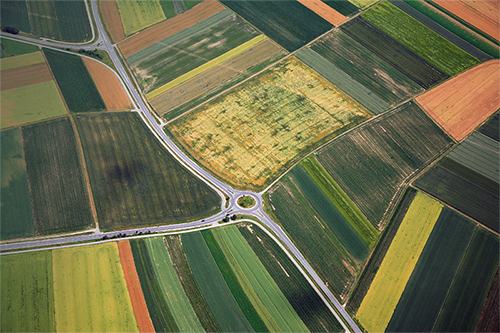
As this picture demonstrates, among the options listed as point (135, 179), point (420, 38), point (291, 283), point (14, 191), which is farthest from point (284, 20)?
point (14, 191)

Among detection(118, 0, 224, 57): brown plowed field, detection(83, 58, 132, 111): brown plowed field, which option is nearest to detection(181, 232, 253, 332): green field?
detection(83, 58, 132, 111): brown plowed field

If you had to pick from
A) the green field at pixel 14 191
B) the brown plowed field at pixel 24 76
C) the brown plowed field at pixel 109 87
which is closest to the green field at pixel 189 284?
the green field at pixel 14 191

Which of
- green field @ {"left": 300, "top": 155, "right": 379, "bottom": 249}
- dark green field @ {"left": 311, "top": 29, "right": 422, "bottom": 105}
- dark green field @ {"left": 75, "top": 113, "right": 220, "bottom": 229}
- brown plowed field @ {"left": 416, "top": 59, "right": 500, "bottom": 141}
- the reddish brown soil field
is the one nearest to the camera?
green field @ {"left": 300, "top": 155, "right": 379, "bottom": 249}

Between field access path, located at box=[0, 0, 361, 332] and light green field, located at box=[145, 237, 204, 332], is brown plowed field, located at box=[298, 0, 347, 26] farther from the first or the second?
light green field, located at box=[145, 237, 204, 332]

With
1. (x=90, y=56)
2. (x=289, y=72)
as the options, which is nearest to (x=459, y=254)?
(x=289, y=72)

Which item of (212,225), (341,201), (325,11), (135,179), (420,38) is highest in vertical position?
(325,11)

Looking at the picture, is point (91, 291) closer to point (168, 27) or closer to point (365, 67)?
point (168, 27)

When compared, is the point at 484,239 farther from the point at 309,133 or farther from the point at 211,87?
the point at 211,87
